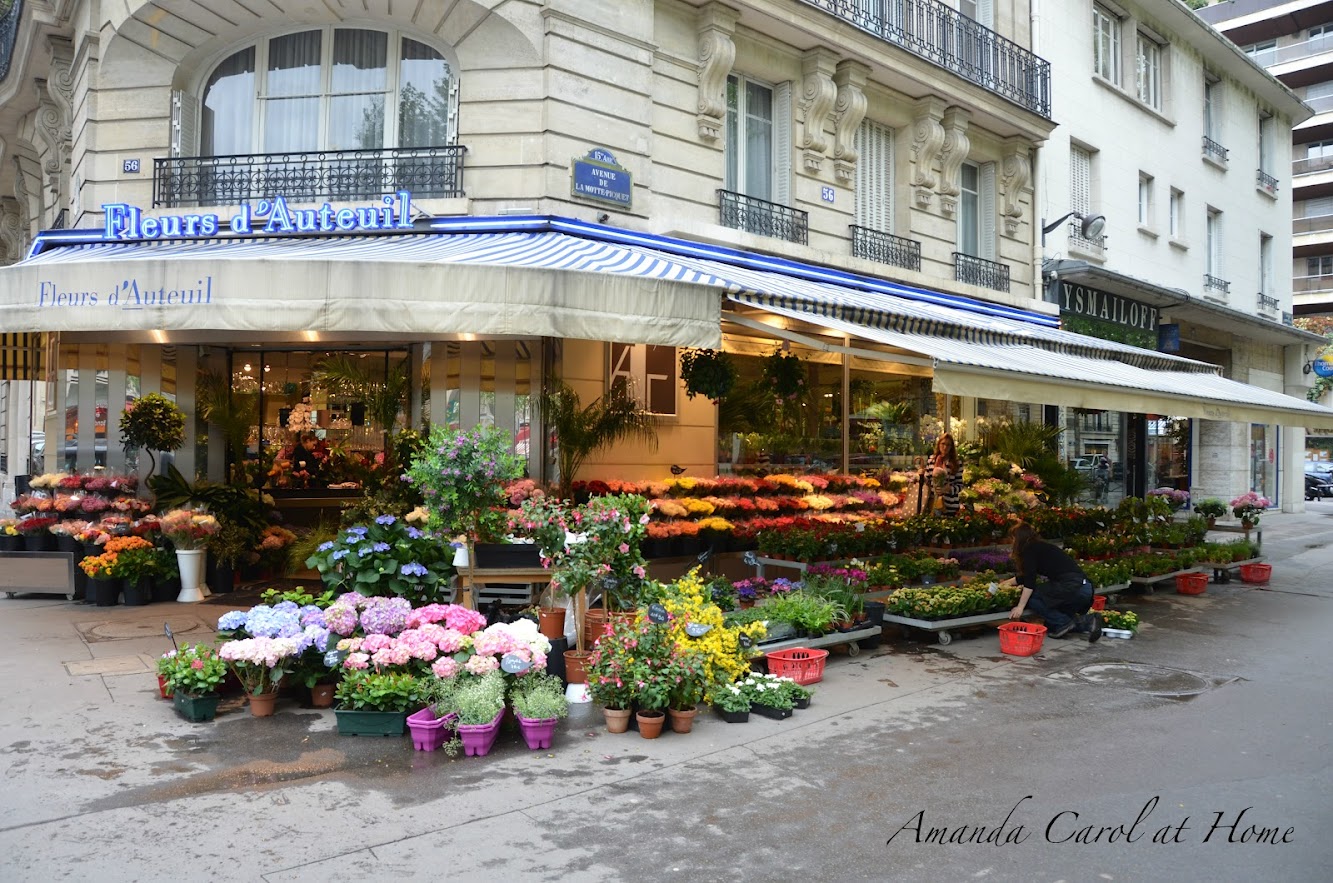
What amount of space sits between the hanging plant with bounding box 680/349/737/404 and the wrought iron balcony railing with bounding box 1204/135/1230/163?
60.9 ft

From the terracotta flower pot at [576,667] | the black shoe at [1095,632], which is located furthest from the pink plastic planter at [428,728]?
the black shoe at [1095,632]

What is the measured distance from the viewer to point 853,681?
26.0 feet

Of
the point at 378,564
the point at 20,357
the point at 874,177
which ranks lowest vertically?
the point at 378,564

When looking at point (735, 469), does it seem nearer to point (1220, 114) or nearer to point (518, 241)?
point (518, 241)

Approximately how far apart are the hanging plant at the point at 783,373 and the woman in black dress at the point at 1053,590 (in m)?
4.23

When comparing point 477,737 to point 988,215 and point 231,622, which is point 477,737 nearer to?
point 231,622

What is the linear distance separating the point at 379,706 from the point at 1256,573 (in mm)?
13294

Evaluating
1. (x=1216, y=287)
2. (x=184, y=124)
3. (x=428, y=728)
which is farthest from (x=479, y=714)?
(x=1216, y=287)

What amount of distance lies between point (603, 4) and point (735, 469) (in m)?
6.11

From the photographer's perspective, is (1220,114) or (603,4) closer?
(603,4)

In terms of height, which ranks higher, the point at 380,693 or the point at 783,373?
the point at 783,373

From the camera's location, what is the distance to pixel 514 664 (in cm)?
627

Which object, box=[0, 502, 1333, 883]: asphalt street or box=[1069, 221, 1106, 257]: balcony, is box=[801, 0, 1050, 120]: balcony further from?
box=[0, 502, 1333, 883]: asphalt street

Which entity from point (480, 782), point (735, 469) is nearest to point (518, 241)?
point (735, 469)
